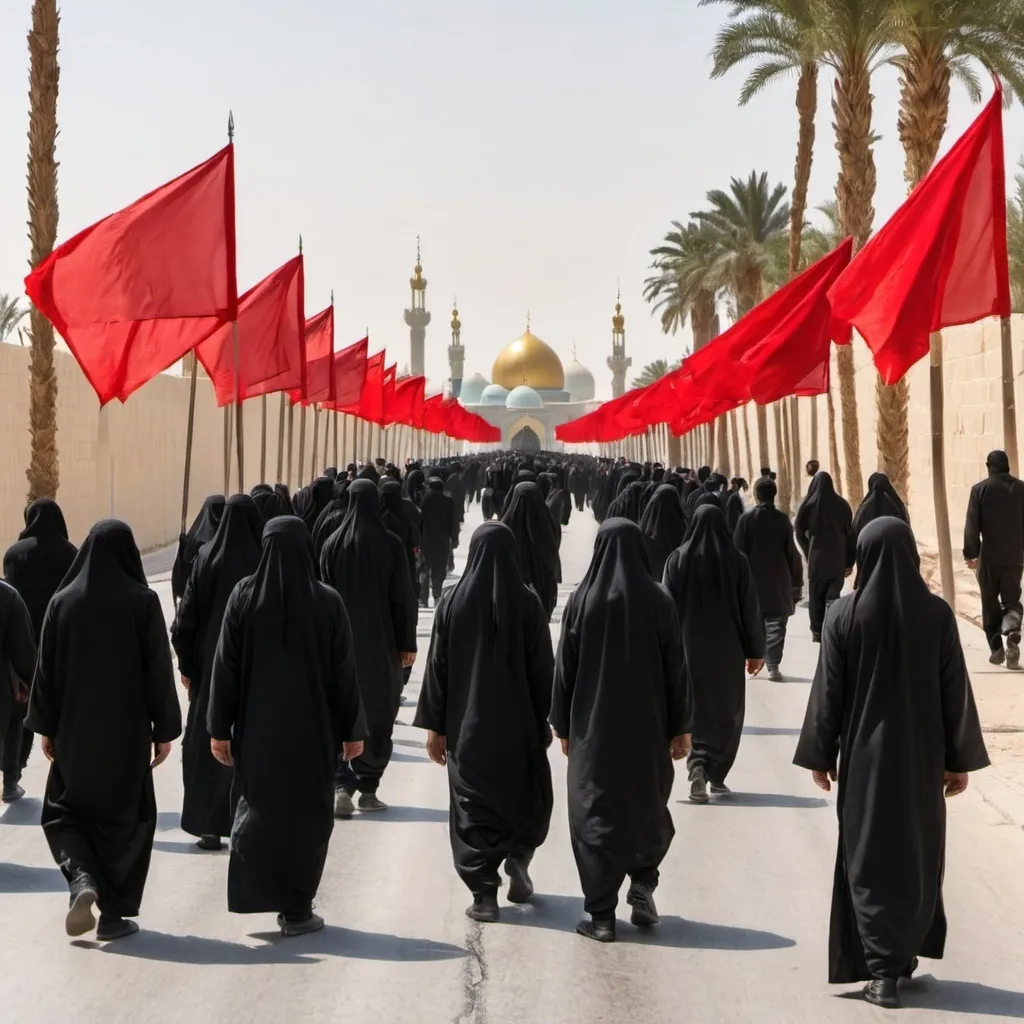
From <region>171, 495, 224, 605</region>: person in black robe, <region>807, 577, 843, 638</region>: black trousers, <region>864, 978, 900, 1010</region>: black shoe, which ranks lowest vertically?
<region>864, 978, 900, 1010</region>: black shoe

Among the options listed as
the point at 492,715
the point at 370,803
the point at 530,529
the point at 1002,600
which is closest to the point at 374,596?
the point at 370,803

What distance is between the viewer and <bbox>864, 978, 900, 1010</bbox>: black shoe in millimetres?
4757

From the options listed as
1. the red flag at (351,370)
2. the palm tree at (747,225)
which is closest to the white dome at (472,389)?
the palm tree at (747,225)

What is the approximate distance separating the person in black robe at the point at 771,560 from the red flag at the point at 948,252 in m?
1.96

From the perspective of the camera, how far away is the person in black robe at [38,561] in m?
7.90

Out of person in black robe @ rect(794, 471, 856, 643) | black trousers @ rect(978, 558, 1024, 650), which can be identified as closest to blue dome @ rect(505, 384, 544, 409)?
person in black robe @ rect(794, 471, 856, 643)

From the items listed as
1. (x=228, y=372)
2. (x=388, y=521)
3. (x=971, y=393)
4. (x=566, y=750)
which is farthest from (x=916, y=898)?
(x=971, y=393)

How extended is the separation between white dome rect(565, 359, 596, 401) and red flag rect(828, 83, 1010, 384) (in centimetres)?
11414

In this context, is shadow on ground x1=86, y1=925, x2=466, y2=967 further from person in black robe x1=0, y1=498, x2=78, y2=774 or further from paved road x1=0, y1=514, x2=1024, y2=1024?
person in black robe x1=0, y1=498, x2=78, y2=774

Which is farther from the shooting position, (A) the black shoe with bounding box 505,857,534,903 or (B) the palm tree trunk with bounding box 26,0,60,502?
(B) the palm tree trunk with bounding box 26,0,60,502

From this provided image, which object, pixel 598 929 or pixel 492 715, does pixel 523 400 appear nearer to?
pixel 492 715

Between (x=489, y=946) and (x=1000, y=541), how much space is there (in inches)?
270

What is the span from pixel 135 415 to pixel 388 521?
45.8ft

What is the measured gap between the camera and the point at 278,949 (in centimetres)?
533
